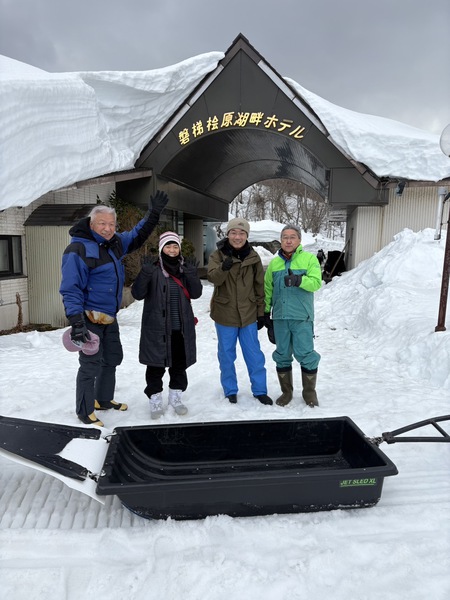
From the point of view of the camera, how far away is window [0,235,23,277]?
8.35 meters

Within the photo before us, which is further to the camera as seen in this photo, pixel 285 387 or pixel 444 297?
pixel 444 297

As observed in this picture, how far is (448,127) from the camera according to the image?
5.59 meters

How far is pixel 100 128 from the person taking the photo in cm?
1026

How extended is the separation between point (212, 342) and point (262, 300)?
10.7 ft

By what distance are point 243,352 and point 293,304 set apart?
→ 741 millimetres

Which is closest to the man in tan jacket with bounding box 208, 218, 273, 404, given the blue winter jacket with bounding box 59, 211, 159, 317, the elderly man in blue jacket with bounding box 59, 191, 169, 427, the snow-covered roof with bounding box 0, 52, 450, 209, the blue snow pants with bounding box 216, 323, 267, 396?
the blue snow pants with bounding box 216, 323, 267, 396

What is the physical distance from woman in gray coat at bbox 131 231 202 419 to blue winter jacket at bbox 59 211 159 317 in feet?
0.76

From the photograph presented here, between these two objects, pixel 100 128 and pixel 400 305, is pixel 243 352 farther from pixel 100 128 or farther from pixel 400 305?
pixel 100 128

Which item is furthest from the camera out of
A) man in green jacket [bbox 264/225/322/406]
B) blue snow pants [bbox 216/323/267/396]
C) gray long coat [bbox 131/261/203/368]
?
blue snow pants [bbox 216/323/267/396]

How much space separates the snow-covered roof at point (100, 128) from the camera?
7.65 meters

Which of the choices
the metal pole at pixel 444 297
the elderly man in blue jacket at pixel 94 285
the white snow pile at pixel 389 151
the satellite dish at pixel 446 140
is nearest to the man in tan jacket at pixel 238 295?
the elderly man in blue jacket at pixel 94 285

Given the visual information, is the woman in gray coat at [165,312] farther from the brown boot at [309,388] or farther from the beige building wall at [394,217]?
the beige building wall at [394,217]

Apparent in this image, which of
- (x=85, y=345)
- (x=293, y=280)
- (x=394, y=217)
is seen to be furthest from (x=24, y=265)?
(x=394, y=217)

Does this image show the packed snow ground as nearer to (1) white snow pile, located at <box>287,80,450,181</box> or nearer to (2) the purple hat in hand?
(2) the purple hat in hand
